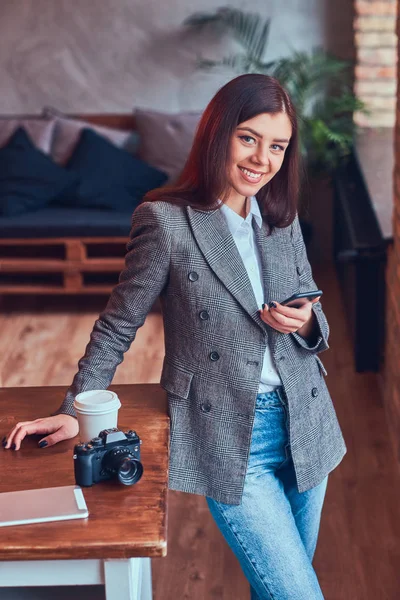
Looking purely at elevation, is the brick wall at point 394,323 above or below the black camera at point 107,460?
below

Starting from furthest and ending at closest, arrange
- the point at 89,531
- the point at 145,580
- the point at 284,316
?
the point at 145,580
the point at 284,316
the point at 89,531

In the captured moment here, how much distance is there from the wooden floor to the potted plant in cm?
105

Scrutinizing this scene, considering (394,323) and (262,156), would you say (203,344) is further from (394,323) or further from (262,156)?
(394,323)

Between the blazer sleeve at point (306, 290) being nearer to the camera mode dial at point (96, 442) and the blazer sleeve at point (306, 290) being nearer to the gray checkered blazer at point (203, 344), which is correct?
the gray checkered blazer at point (203, 344)

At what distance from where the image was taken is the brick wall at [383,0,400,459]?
2.94 metres

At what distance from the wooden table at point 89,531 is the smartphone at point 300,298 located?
32cm

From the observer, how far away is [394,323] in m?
3.09

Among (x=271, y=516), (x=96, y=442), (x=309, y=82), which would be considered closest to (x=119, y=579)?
(x=96, y=442)

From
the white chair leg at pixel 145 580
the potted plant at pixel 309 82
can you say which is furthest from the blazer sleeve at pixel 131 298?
the potted plant at pixel 309 82

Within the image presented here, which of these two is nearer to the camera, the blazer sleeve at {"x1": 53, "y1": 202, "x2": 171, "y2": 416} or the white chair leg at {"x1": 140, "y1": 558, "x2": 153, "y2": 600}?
the blazer sleeve at {"x1": 53, "y1": 202, "x2": 171, "y2": 416}

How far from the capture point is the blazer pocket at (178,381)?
58.4 inches

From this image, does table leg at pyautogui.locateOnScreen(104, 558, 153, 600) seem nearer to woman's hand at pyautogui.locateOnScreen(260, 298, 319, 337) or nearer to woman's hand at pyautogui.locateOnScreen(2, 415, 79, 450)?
woman's hand at pyautogui.locateOnScreen(2, 415, 79, 450)

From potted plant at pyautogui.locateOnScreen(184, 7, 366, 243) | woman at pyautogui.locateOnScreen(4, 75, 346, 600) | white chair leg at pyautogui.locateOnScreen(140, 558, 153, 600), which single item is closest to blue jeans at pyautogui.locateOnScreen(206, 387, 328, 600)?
woman at pyautogui.locateOnScreen(4, 75, 346, 600)

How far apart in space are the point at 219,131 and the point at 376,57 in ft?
12.2
